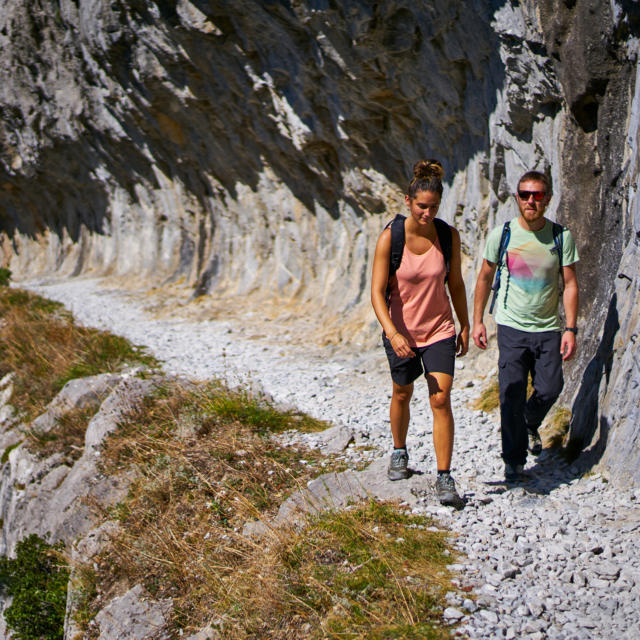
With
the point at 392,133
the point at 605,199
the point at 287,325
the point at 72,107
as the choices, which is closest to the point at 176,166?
the point at 72,107

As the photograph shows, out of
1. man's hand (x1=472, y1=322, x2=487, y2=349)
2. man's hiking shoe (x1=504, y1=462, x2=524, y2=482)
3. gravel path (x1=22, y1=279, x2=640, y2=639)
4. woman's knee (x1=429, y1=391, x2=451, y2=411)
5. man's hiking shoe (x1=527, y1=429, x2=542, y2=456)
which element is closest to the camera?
gravel path (x1=22, y1=279, x2=640, y2=639)

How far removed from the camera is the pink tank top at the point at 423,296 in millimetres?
4863

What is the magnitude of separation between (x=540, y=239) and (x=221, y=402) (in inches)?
153

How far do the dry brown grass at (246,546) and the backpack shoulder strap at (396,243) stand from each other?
170cm

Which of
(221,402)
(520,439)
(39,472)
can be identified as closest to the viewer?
(520,439)

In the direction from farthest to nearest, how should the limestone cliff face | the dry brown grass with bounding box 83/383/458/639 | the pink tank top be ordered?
the limestone cliff face
the pink tank top
the dry brown grass with bounding box 83/383/458/639

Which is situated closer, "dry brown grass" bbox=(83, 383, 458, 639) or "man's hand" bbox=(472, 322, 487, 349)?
"dry brown grass" bbox=(83, 383, 458, 639)

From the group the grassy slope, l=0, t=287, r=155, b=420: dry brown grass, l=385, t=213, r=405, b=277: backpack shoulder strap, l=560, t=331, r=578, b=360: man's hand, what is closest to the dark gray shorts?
l=385, t=213, r=405, b=277: backpack shoulder strap

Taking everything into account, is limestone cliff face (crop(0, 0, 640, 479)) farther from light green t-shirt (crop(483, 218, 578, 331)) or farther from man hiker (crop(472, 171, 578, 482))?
light green t-shirt (crop(483, 218, 578, 331))

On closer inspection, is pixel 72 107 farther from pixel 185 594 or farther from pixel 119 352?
pixel 185 594

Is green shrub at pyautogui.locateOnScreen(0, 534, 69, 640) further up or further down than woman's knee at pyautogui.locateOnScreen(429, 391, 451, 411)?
Answer: further down

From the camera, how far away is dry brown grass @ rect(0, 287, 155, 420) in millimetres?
10062

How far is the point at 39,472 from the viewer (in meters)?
8.41

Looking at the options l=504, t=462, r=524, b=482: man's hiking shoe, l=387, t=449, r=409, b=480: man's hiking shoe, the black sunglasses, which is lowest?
l=504, t=462, r=524, b=482: man's hiking shoe
